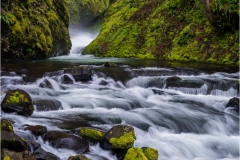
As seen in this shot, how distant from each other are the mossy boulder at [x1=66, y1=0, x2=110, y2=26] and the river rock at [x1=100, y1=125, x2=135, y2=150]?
32684 millimetres

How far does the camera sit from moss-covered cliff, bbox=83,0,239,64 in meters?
13.5

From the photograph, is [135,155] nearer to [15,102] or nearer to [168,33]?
[15,102]

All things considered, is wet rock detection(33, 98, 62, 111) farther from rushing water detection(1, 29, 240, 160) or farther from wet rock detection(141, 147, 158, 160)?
wet rock detection(141, 147, 158, 160)

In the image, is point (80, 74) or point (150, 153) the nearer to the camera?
point (150, 153)

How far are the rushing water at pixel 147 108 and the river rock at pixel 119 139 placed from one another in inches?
5.6

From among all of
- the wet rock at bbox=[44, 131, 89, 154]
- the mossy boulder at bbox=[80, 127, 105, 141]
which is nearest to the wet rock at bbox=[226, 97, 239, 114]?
the mossy boulder at bbox=[80, 127, 105, 141]

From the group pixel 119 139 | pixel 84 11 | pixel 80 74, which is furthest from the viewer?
pixel 84 11

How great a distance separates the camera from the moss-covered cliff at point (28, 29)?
486 inches

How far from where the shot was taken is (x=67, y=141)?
13.9 ft

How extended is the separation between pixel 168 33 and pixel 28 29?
27.1 ft

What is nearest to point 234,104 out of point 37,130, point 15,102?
point 37,130

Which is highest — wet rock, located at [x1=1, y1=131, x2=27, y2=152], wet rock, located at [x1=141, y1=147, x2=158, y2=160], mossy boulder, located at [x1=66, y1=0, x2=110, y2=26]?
mossy boulder, located at [x1=66, y1=0, x2=110, y2=26]

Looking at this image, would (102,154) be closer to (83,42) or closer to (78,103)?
(78,103)

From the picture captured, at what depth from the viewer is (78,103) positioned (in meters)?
6.82
